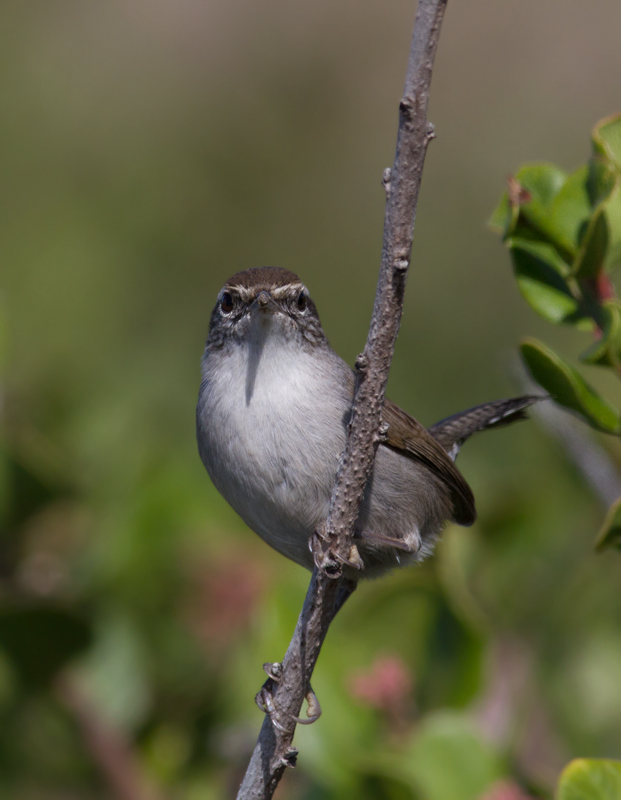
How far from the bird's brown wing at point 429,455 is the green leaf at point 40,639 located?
52.1 inches

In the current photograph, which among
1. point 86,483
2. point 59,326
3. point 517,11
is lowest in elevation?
point 59,326

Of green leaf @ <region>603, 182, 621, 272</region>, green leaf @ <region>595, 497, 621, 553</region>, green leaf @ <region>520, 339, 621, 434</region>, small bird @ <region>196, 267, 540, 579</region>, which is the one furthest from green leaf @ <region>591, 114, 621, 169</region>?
small bird @ <region>196, 267, 540, 579</region>

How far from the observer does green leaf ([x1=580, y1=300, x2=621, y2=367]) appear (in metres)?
2.27

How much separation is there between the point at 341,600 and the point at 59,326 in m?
4.41

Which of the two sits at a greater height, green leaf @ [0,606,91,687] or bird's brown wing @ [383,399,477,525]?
bird's brown wing @ [383,399,477,525]

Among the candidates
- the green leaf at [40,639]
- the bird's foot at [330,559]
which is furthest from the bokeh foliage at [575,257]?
the green leaf at [40,639]

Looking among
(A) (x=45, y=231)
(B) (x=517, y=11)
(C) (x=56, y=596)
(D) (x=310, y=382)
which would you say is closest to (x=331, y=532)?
(D) (x=310, y=382)

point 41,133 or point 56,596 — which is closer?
point 56,596

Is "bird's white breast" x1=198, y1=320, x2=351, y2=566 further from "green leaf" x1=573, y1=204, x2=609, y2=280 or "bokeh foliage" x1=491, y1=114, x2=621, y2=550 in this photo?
"green leaf" x1=573, y1=204, x2=609, y2=280

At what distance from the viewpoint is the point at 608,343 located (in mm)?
2291

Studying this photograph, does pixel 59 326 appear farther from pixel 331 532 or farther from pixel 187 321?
pixel 331 532

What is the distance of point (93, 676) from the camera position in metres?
3.29

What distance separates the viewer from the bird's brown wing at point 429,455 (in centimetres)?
342

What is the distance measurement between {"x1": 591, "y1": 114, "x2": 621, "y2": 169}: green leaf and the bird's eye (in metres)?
1.49
